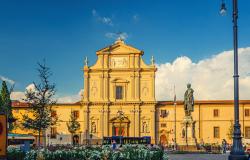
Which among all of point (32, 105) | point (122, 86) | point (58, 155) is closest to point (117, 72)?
point (122, 86)

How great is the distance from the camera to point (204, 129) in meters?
81.1

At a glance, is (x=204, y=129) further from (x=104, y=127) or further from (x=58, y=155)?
(x=58, y=155)

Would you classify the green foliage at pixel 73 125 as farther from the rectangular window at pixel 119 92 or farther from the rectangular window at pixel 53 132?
the rectangular window at pixel 119 92

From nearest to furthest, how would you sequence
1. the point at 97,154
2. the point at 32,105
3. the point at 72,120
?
the point at 97,154 < the point at 32,105 < the point at 72,120

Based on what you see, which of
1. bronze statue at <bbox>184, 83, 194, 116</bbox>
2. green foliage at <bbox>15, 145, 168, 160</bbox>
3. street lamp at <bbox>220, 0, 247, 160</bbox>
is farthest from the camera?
bronze statue at <bbox>184, 83, 194, 116</bbox>

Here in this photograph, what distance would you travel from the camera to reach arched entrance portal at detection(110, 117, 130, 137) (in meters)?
80.8

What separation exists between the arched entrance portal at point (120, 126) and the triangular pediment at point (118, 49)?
11062 millimetres

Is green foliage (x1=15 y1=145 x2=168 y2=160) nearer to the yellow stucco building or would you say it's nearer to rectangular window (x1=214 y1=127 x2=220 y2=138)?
the yellow stucco building

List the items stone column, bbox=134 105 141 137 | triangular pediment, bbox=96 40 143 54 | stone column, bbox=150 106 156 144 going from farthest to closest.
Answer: triangular pediment, bbox=96 40 143 54 < stone column, bbox=134 105 141 137 < stone column, bbox=150 106 156 144

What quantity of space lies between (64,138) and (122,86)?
12824 millimetres

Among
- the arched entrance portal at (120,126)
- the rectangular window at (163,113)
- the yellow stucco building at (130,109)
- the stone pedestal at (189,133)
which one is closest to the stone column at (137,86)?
the yellow stucco building at (130,109)

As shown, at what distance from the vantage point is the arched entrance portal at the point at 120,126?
80.8 m

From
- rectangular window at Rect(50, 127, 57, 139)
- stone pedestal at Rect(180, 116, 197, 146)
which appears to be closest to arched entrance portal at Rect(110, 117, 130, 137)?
rectangular window at Rect(50, 127, 57, 139)

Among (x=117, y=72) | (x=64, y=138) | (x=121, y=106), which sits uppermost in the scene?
(x=117, y=72)
